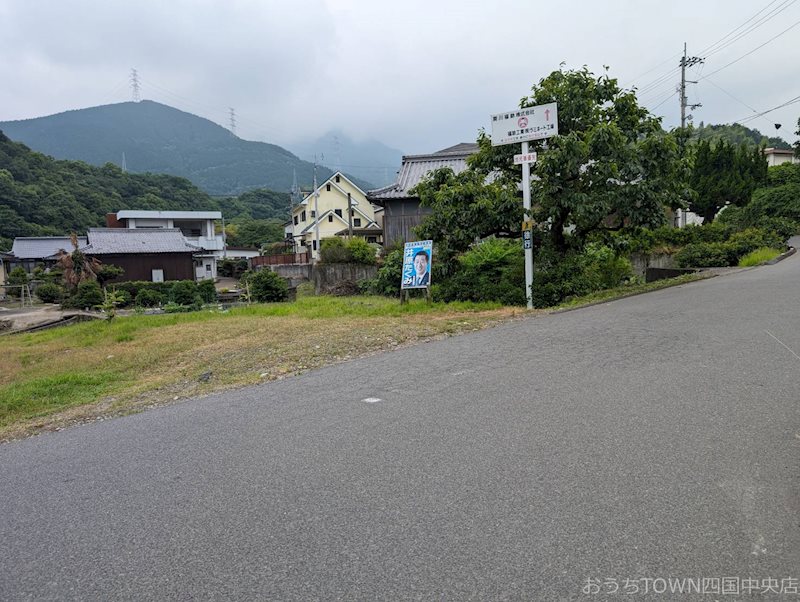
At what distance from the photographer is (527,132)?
1201 cm

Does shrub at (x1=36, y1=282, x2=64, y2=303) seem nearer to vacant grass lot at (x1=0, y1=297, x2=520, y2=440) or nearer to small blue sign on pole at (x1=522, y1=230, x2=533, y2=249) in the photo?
vacant grass lot at (x1=0, y1=297, x2=520, y2=440)

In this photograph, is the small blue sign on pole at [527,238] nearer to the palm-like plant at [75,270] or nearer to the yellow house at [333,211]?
the palm-like plant at [75,270]

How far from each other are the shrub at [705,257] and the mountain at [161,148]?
10559cm

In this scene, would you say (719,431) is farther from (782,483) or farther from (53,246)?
(53,246)

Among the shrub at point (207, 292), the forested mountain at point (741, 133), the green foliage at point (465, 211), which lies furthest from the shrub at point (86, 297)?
the forested mountain at point (741, 133)

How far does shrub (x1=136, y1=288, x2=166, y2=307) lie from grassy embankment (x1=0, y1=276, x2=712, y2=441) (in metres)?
14.2

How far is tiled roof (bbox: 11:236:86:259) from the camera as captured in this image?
1703 inches

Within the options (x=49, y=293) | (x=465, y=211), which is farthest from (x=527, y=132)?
(x=49, y=293)

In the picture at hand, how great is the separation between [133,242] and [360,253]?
948 inches

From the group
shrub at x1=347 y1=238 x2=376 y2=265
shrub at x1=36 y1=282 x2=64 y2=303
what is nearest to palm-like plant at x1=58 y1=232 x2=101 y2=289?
shrub at x1=36 y1=282 x2=64 y2=303

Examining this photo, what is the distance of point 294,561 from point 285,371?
15.5 feet

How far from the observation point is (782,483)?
3.22 metres

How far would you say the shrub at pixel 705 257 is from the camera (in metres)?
18.9

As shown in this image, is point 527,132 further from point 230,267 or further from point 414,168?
point 230,267
